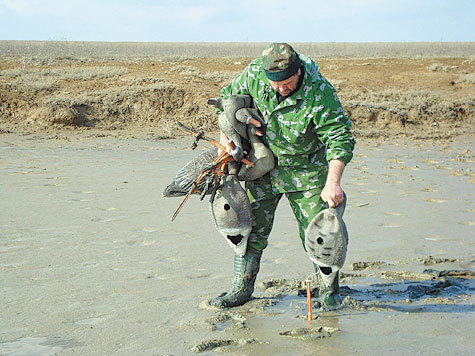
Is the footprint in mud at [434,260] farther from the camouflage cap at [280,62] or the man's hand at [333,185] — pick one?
the camouflage cap at [280,62]

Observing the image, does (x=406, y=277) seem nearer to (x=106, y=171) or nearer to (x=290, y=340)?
(x=290, y=340)

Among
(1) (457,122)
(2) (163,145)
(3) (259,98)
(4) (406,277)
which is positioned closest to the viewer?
(3) (259,98)

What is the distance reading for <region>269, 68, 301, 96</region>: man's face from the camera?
11.3 ft

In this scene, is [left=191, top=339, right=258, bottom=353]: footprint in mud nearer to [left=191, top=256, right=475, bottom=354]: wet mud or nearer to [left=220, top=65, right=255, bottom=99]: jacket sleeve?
[left=191, top=256, right=475, bottom=354]: wet mud

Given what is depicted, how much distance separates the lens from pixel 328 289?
3.72 m

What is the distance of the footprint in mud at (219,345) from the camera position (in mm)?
3168

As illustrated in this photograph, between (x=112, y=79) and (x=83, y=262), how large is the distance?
1248 centimetres

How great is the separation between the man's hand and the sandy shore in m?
0.69

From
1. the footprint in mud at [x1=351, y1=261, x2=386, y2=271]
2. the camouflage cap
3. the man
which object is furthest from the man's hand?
the footprint in mud at [x1=351, y1=261, x2=386, y2=271]

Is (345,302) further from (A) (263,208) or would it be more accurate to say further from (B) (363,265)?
(B) (363,265)

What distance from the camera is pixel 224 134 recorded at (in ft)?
12.6

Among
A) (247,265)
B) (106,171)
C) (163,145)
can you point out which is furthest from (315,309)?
(163,145)

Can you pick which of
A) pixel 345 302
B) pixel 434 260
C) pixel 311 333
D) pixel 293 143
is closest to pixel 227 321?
pixel 311 333

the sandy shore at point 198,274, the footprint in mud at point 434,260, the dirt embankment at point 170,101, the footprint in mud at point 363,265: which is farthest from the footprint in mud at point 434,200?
the dirt embankment at point 170,101
